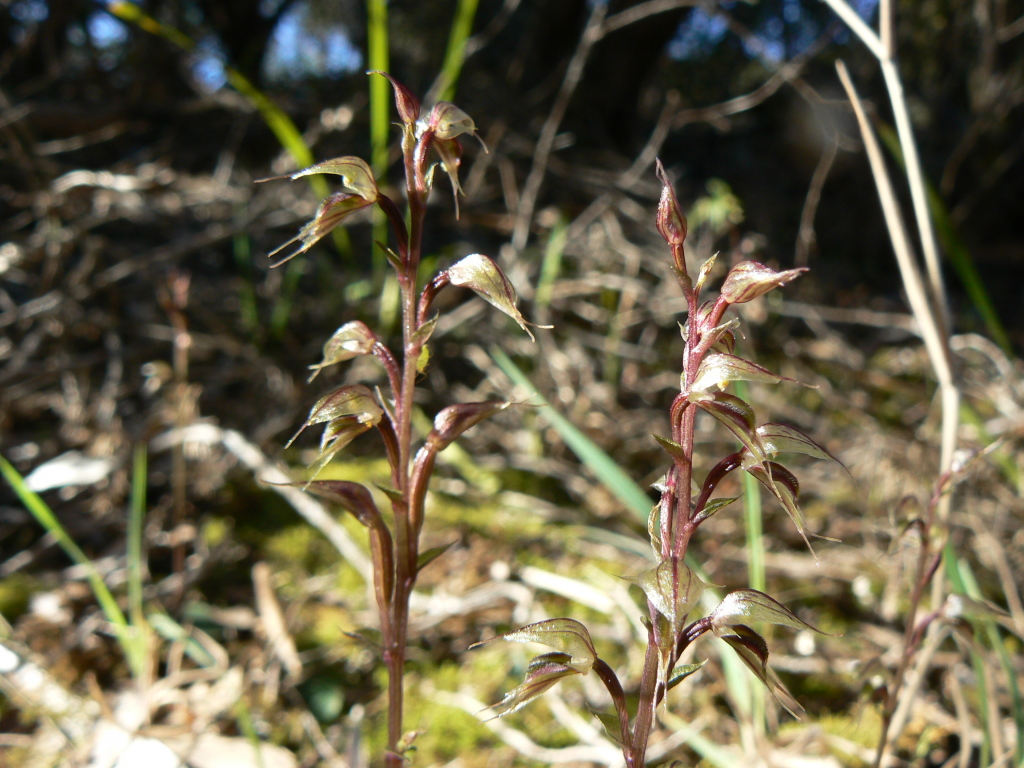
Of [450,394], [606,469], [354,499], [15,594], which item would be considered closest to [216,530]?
[15,594]

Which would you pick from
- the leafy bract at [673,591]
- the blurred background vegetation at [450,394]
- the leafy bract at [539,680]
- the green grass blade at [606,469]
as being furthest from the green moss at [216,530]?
the leafy bract at [673,591]

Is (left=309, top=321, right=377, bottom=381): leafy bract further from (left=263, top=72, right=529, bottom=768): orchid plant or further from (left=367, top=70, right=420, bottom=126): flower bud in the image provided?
(left=367, top=70, right=420, bottom=126): flower bud

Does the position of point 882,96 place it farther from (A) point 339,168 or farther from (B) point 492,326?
(A) point 339,168

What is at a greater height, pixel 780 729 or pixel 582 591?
pixel 582 591

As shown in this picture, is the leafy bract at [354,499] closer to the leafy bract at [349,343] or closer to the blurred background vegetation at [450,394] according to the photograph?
the leafy bract at [349,343]

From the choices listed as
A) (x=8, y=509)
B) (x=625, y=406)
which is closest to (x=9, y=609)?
(x=8, y=509)

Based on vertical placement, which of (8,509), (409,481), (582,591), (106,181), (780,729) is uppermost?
(106,181)
